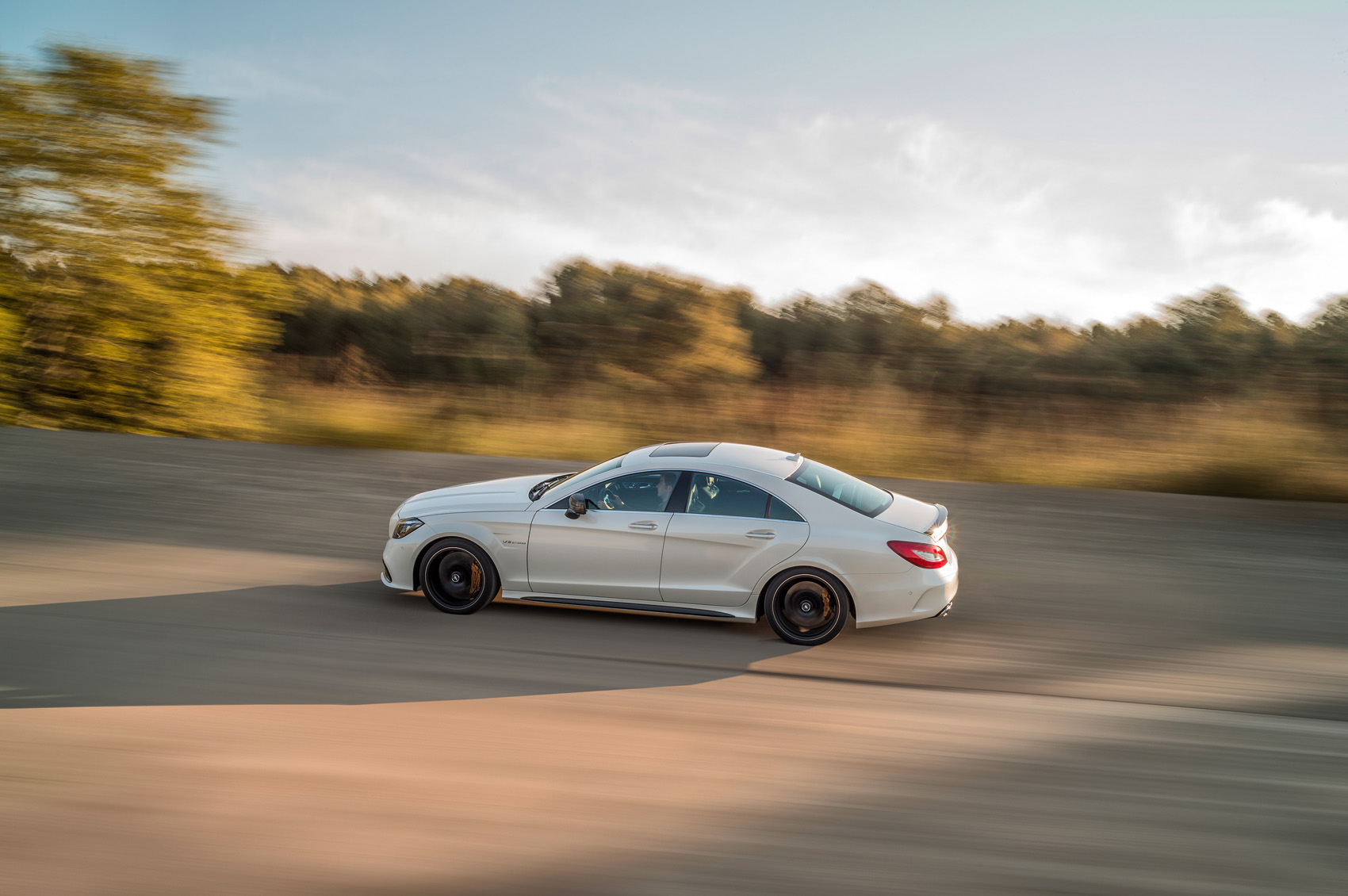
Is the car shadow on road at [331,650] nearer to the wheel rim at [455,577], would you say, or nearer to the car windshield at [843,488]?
the wheel rim at [455,577]

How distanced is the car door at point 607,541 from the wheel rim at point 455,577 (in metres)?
0.47

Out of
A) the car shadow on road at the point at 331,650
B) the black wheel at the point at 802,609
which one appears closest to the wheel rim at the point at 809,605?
the black wheel at the point at 802,609

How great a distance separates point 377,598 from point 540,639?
5.63 feet

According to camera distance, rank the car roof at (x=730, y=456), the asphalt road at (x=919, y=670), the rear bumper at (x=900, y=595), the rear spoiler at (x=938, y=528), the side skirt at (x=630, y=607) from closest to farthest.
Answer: the asphalt road at (x=919, y=670)
the rear bumper at (x=900, y=595)
the rear spoiler at (x=938, y=528)
the side skirt at (x=630, y=607)
the car roof at (x=730, y=456)

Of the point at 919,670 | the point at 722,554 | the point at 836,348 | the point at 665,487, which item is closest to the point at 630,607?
the point at 722,554

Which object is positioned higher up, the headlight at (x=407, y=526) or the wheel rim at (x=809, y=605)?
the headlight at (x=407, y=526)

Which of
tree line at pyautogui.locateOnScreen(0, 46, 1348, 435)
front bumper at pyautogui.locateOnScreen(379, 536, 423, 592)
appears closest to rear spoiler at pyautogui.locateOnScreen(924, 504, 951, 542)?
front bumper at pyautogui.locateOnScreen(379, 536, 423, 592)

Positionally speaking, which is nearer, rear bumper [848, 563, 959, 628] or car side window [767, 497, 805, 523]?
rear bumper [848, 563, 959, 628]

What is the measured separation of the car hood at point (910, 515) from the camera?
6508 mm

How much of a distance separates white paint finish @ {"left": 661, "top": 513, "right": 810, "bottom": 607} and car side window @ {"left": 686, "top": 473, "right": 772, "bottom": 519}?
62mm

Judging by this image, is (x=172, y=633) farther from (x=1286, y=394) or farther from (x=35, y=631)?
(x=1286, y=394)

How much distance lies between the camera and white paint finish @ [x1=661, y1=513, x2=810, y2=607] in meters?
6.51

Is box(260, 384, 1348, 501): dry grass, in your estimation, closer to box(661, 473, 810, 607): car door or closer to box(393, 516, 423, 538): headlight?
box(661, 473, 810, 607): car door

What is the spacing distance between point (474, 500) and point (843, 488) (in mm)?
2817
